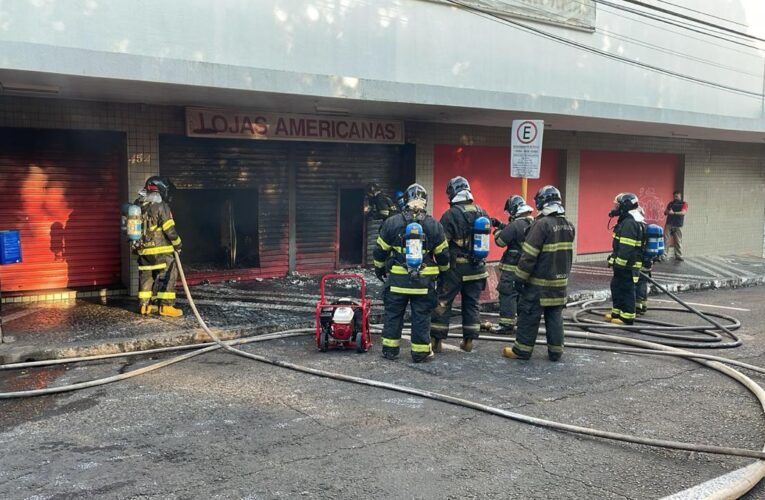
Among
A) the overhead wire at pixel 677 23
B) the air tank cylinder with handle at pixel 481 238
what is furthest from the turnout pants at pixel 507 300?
the overhead wire at pixel 677 23

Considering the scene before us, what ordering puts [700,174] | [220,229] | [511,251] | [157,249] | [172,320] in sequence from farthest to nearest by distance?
[700,174] → [220,229] → [157,249] → [172,320] → [511,251]

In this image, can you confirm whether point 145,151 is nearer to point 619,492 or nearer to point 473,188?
point 473,188

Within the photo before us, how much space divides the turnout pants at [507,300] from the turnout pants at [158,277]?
419 centimetres

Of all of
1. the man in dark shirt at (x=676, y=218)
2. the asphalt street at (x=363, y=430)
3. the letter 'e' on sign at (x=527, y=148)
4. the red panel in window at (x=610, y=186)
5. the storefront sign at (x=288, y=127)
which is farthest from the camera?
the man in dark shirt at (x=676, y=218)

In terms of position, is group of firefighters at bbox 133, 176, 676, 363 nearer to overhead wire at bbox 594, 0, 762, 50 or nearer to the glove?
the glove

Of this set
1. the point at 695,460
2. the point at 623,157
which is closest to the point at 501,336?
the point at 695,460

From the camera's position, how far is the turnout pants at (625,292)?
28.4 ft

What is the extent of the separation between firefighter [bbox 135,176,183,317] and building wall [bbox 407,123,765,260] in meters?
5.47

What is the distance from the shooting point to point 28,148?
912 centimetres

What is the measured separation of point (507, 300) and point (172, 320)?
4.18m

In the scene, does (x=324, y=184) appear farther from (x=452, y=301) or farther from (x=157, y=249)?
(x=452, y=301)

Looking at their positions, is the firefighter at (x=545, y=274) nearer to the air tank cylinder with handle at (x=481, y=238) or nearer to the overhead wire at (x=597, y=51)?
the air tank cylinder with handle at (x=481, y=238)

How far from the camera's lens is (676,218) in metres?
16.0

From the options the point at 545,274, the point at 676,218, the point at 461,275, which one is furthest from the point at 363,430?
the point at 676,218
